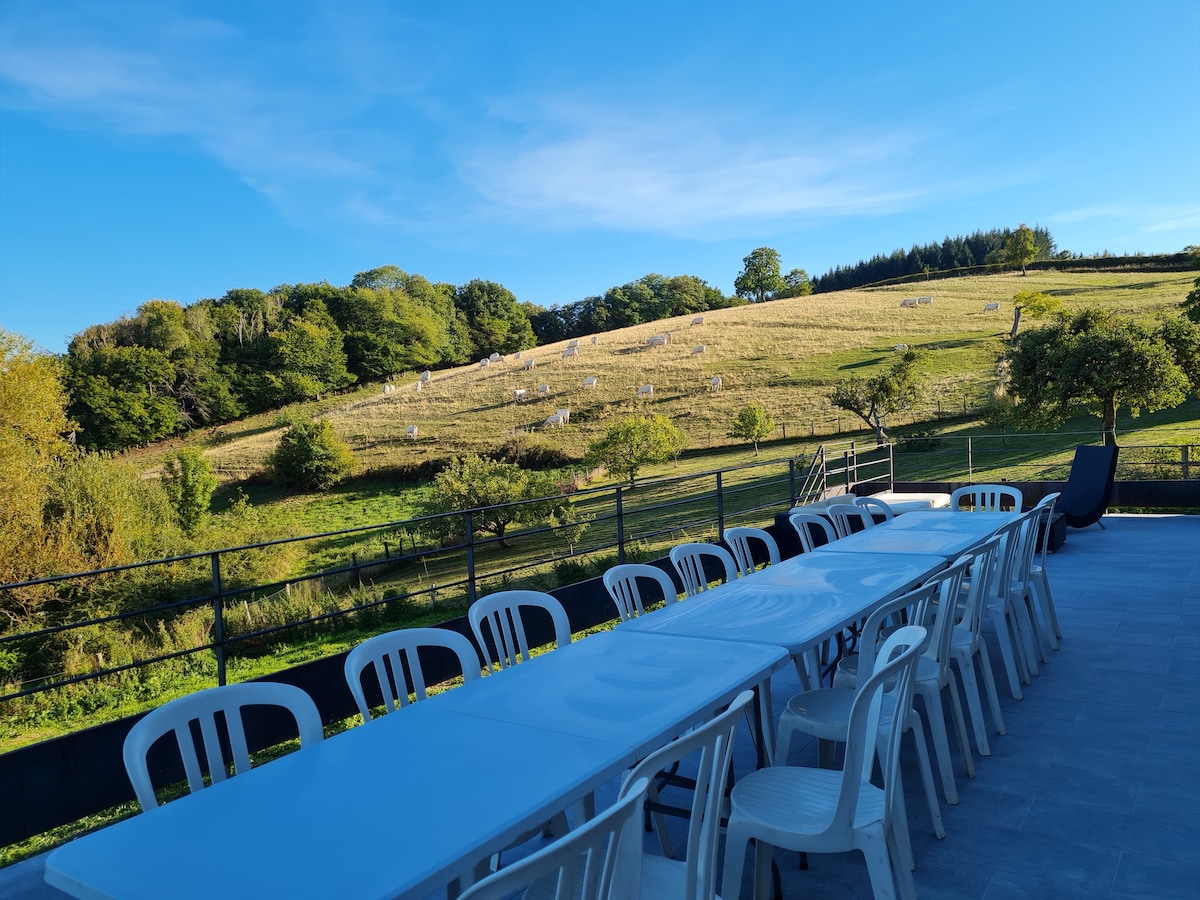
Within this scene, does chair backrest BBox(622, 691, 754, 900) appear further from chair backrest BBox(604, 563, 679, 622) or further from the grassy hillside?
the grassy hillside

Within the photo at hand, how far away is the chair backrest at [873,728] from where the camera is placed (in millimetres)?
1643

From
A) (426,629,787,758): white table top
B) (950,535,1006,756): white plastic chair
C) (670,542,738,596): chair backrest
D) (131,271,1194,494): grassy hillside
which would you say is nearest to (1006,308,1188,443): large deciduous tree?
(131,271,1194,494): grassy hillside

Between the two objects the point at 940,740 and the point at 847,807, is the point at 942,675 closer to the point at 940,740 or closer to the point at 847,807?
the point at 940,740

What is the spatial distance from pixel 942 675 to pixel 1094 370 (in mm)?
12293

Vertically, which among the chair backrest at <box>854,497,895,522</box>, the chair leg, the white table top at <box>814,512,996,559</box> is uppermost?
the white table top at <box>814,512,996,559</box>

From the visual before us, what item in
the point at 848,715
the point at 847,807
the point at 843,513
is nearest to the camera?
the point at 847,807

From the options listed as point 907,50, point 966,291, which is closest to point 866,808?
point 907,50

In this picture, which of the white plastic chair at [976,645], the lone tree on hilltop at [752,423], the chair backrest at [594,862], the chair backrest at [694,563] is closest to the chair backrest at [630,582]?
the chair backrest at [694,563]

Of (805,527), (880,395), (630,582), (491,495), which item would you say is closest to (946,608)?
(630,582)

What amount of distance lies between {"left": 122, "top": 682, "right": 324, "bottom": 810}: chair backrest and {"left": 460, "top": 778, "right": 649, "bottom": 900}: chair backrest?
852 mm

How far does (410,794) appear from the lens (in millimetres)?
1379

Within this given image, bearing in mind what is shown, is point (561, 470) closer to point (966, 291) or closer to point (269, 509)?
point (269, 509)

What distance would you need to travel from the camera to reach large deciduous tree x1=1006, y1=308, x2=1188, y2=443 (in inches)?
473

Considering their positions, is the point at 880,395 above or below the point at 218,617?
above
